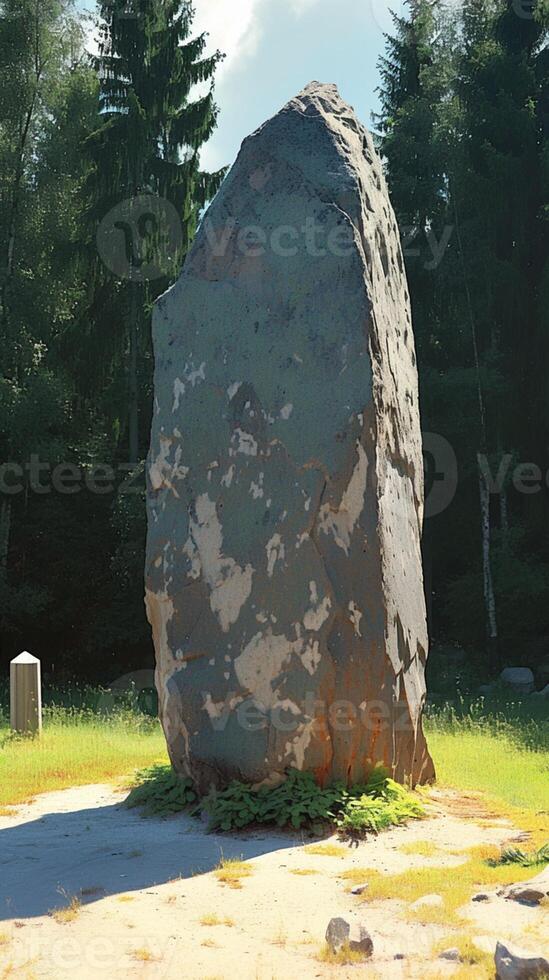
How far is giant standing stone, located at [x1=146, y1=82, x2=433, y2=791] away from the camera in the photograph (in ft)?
19.2

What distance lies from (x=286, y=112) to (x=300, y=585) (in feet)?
10.2

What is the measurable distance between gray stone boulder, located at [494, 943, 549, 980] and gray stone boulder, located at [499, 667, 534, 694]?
13409 millimetres

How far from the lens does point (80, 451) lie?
17.8 m

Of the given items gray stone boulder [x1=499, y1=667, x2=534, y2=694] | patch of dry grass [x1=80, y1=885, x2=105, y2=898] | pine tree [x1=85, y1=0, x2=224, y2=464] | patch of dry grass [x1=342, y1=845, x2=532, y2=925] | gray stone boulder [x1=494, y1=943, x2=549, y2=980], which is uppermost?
pine tree [x1=85, y1=0, x2=224, y2=464]

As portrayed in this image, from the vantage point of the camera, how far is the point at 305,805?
5.65 metres

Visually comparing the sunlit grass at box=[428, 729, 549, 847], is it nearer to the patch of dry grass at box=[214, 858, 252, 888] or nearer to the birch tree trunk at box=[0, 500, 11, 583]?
the patch of dry grass at box=[214, 858, 252, 888]

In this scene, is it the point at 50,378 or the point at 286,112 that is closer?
the point at 286,112

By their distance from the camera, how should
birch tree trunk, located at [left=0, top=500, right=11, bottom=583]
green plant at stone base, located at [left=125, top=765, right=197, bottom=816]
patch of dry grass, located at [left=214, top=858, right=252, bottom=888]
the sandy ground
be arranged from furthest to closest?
birch tree trunk, located at [left=0, top=500, right=11, bottom=583] < green plant at stone base, located at [left=125, top=765, right=197, bottom=816] < patch of dry grass, located at [left=214, top=858, right=252, bottom=888] < the sandy ground

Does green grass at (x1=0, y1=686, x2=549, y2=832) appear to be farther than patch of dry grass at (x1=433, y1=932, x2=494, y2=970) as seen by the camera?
Yes

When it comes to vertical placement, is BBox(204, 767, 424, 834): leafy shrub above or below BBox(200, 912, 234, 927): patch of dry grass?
above

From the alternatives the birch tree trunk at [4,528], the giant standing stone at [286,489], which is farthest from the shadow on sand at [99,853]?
the birch tree trunk at [4,528]

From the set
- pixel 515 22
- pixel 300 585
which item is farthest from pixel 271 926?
pixel 515 22

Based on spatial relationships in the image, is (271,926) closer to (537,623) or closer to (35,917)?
(35,917)

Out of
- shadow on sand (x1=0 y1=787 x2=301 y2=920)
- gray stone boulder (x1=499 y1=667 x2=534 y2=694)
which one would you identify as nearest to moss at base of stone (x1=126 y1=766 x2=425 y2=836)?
shadow on sand (x1=0 y1=787 x2=301 y2=920)
